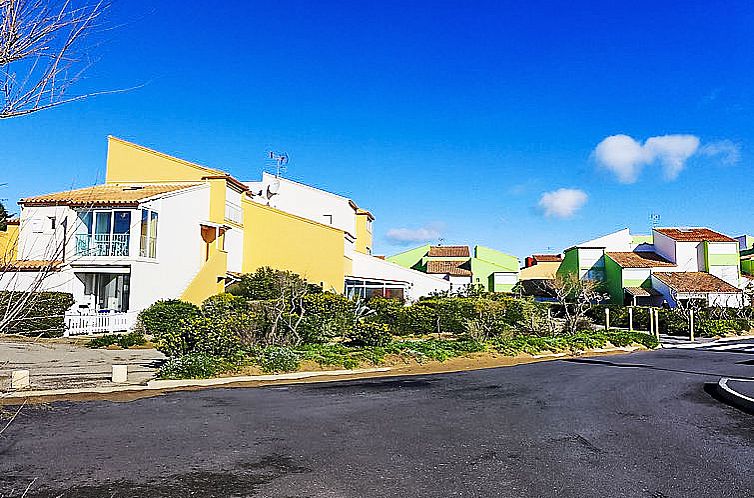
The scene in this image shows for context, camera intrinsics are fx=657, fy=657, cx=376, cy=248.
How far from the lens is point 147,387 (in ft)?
44.5

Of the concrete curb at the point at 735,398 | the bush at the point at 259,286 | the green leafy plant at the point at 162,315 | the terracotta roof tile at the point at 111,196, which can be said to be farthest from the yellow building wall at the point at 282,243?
the concrete curb at the point at 735,398

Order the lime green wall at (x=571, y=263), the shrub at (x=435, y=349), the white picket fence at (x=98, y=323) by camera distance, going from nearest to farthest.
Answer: the shrub at (x=435, y=349) < the white picket fence at (x=98, y=323) < the lime green wall at (x=571, y=263)

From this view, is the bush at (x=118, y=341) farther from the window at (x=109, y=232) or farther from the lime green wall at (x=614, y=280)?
the lime green wall at (x=614, y=280)

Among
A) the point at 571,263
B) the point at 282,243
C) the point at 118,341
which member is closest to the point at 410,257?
the point at 571,263

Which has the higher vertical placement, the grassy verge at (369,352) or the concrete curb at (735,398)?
the grassy verge at (369,352)

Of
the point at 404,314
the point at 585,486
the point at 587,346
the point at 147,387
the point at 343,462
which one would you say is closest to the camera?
the point at 585,486

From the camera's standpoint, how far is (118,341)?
2280cm

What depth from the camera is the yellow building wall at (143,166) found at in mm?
35594

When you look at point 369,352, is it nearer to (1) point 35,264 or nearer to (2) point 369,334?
(2) point 369,334

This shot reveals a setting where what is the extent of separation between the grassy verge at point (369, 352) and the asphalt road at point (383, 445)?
93.9 inches

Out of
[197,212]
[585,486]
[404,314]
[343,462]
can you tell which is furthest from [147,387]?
[197,212]

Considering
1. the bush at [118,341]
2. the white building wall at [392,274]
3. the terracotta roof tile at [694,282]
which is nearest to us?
the bush at [118,341]

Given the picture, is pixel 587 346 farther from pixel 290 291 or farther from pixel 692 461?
pixel 692 461

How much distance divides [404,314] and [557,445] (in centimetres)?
2086
